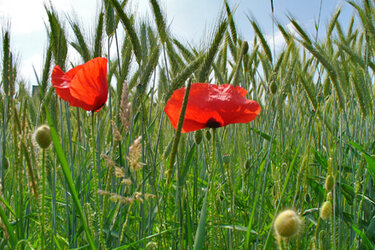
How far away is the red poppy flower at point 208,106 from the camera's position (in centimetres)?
76

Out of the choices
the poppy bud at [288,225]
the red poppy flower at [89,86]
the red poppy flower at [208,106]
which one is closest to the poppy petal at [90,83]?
the red poppy flower at [89,86]

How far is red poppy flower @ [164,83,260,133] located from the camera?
30.0 inches

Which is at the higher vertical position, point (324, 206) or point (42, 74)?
point (42, 74)

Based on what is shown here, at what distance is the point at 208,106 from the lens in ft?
2.52

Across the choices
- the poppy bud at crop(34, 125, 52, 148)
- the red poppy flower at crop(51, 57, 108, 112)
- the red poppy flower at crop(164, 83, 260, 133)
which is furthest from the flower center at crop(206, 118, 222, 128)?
the poppy bud at crop(34, 125, 52, 148)

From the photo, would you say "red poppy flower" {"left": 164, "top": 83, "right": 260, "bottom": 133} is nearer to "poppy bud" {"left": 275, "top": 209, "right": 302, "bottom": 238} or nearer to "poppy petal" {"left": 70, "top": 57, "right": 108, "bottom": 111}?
"poppy petal" {"left": 70, "top": 57, "right": 108, "bottom": 111}

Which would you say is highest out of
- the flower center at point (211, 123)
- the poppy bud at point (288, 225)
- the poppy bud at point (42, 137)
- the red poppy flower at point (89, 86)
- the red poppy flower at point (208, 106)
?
the red poppy flower at point (89, 86)

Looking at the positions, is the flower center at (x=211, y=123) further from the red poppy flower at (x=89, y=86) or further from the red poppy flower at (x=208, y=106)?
the red poppy flower at (x=89, y=86)

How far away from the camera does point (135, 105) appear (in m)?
0.98

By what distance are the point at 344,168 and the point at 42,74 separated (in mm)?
1125

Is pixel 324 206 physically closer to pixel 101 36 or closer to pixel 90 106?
pixel 90 106

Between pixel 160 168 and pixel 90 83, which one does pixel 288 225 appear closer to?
pixel 90 83

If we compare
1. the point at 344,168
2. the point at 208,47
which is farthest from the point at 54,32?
the point at 344,168

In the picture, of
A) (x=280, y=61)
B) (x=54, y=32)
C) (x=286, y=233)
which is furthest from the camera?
(x=280, y=61)
